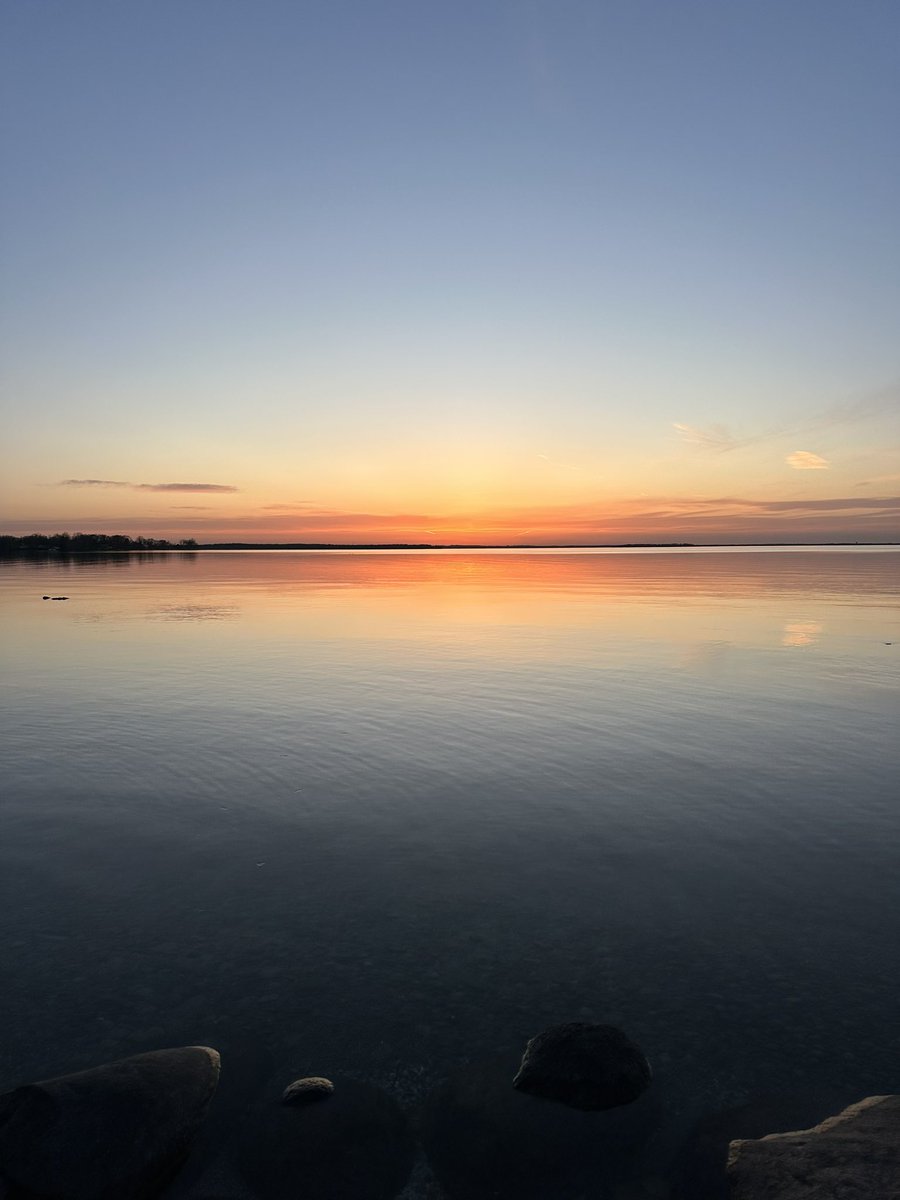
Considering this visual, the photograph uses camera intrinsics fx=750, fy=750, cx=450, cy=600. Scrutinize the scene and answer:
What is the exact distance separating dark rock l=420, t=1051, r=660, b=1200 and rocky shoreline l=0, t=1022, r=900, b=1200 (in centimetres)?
1

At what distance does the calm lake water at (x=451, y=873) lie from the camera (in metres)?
8.08

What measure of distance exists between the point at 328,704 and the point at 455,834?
35.2ft

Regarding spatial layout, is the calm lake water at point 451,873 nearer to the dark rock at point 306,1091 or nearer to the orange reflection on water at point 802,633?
the dark rock at point 306,1091

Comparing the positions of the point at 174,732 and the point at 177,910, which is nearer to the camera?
the point at 177,910

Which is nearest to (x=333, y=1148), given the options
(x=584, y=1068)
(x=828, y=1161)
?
(x=584, y=1068)

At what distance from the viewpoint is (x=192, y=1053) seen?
7.42 metres

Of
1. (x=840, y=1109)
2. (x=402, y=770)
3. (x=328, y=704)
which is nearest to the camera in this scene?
(x=840, y=1109)

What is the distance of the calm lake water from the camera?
8.08m

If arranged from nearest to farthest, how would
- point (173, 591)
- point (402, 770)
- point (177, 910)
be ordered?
point (177, 910)
point (402, 770)
point (173, 591)

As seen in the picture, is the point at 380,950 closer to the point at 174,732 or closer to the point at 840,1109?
the point at 840,1109

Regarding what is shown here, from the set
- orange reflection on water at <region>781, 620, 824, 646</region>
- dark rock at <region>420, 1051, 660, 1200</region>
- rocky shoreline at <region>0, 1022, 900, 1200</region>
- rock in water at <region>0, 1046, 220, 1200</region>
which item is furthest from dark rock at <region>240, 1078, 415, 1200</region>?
orange reflection on water at <region>781, 620, 824, 646</region>

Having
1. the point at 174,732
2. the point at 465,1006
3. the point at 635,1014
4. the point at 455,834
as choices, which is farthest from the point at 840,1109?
the point at 174,732

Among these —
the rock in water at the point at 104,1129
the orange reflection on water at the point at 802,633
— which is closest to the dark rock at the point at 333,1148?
the rock in water at the point at 104,1129

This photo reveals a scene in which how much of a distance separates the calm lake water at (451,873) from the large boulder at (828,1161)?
2.31ft
